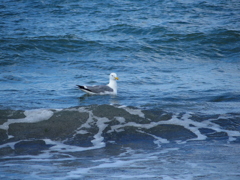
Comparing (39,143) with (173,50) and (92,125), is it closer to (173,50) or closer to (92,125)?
(92,125)

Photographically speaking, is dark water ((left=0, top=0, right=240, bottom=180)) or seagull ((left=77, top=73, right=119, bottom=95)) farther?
seagull ((left=77, top=73, right=119, bottom=95))

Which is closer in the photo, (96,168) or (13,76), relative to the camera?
(96,168)

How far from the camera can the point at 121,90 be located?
34.4ft

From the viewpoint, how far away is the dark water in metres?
5.04

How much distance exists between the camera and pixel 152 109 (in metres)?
7.80

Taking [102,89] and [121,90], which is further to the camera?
[121,90]

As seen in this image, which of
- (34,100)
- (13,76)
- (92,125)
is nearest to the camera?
(92,125)

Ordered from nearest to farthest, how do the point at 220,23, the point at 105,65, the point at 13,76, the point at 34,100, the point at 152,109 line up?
the point at 152,109, the point at 34,100, the point at 13,76, the point at 105,65, the point at 220,23

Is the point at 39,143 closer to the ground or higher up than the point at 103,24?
closer to the ground

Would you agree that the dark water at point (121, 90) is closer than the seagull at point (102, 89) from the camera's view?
Yes

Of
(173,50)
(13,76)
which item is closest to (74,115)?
(13,76)

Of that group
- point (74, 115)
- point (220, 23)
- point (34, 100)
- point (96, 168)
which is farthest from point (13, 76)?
point (220, 23)

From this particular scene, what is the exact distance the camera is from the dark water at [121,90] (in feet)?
16.5

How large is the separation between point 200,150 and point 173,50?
393 inches
